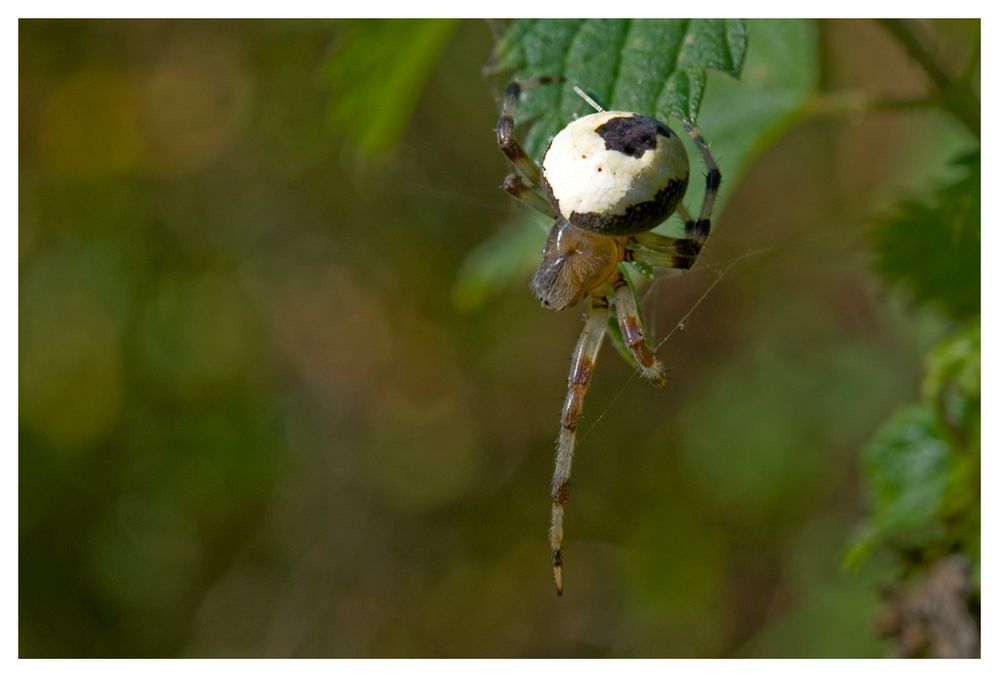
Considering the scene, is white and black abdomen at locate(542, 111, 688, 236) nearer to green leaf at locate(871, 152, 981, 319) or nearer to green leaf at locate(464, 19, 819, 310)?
green leaf at locate(464, 19, 819, 310)

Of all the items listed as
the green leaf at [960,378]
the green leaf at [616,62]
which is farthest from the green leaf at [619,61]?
the green leaf at [960,378]

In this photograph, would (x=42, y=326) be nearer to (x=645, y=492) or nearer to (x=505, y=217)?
(x=505, y=217)

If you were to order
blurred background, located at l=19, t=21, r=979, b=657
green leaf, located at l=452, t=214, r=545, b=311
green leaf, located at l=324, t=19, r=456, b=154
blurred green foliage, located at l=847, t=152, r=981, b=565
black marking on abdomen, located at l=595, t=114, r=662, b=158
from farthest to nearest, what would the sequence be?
blurred background, located at l=19, t=21, r=979, b=657
green leaf, located at l=452, t=214, r=545, b=311
green leaf, located at l=324, t=19, r=456, b=154
blurred green foliage, located at l=847, t=152, r=981, b=565
black marking on abdomen, located at l=595, t=114, r=662, b=158

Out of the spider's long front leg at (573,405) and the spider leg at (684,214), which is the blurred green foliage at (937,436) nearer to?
the spider leg at (684,214)

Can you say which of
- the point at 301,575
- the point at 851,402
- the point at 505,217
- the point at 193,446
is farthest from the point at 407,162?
the point at 851,402

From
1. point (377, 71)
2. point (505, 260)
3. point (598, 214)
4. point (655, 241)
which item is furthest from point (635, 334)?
point (377, 71)

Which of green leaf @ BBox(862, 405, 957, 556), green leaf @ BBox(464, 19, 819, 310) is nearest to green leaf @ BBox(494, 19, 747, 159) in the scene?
green leaf @ BBox(464, 19, 819, 310)
